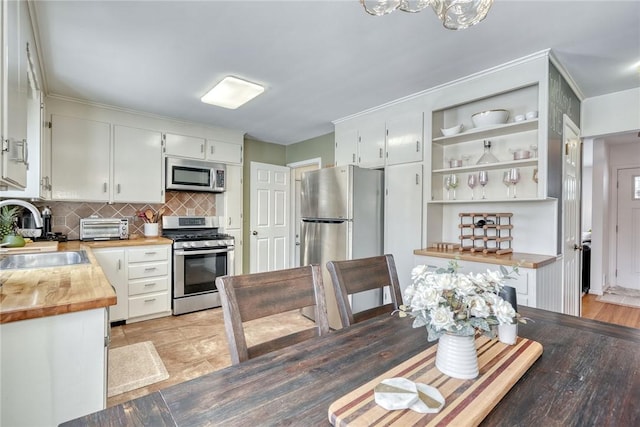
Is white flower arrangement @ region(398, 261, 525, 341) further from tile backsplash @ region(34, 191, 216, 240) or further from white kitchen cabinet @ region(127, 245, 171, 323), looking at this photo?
tile backsplash @ region(34, 191, 216, 240)

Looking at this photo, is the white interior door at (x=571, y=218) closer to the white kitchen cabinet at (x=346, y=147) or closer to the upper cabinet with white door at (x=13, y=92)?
the white kitchen cabinet at (x=346, y=147)

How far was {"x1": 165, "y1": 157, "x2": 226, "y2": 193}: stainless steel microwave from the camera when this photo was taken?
3.70m

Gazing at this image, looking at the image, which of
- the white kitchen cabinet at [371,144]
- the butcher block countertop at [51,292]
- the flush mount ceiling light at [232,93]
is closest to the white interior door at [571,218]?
the white kitchen cabinet at [371,144]

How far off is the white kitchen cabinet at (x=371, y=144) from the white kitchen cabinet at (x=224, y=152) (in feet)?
5.77

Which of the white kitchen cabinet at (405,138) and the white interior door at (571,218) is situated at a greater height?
the white kitchen cabinet at (405,138)

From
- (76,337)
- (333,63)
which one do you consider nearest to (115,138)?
(333,63)

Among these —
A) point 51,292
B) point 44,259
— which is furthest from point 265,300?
point 44,259

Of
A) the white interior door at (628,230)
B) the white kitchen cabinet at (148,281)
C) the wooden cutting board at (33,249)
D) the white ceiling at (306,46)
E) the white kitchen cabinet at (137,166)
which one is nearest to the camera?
the white ceiling at (306,46)

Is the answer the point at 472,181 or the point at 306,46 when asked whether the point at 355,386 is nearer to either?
the point at 306,46

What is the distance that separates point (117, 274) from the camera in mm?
3158

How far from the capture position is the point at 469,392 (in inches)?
29.3

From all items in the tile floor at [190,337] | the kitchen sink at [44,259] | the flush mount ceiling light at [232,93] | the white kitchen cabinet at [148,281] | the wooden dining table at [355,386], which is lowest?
the tile floor at [190,337]

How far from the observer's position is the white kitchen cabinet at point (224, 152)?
4.04m

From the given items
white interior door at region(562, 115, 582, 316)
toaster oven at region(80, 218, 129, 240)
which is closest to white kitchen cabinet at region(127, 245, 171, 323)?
toaster oven at region(80, 218, 129, 240)
